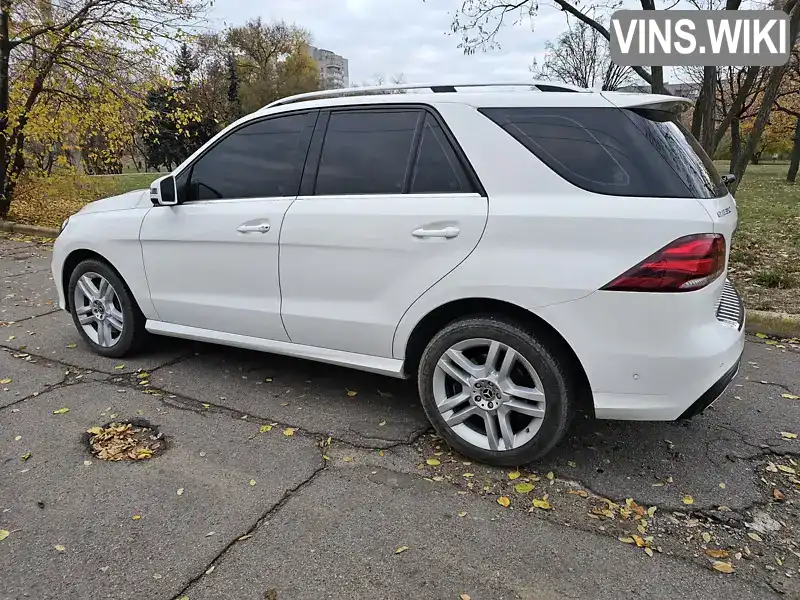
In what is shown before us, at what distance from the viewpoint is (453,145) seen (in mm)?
2971

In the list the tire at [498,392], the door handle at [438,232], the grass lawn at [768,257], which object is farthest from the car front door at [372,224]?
the grass lawn at [768,257]

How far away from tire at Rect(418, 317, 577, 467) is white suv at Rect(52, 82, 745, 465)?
1 centimetres

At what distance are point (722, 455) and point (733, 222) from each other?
1.21 metres

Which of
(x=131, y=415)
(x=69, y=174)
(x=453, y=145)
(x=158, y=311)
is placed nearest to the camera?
(x=453, y=145)

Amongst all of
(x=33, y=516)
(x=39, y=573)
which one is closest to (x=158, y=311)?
(x=33, y=516)

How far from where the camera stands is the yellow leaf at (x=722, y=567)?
2254 millimetres

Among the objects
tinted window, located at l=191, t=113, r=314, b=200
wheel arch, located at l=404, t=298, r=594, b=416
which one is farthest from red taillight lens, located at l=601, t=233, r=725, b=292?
tinted window, located at l=191, t=113, r=314, b=200

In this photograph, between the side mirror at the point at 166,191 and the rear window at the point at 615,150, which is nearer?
the rear window at the point at 615,150

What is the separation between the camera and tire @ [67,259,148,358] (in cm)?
432

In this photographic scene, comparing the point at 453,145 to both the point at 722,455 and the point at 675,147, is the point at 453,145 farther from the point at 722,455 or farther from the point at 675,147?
the point at 722,455

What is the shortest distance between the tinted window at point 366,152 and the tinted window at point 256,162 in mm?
203

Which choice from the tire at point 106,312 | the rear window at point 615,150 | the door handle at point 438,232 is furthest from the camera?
the tire at point 106,312

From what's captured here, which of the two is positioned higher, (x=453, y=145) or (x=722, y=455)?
(x=453, y=145)

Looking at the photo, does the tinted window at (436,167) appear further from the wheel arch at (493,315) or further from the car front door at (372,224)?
the wheel arch at (493,315)
